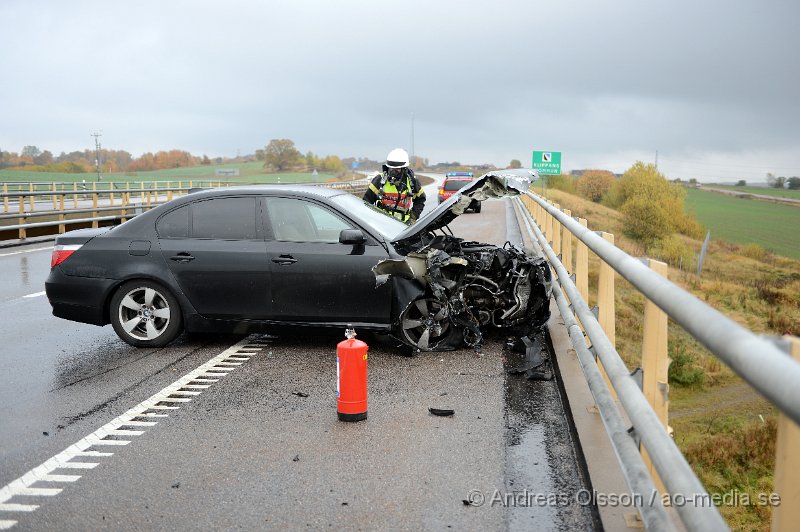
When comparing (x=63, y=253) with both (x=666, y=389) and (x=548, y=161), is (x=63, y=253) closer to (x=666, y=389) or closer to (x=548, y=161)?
(x=666, y=389)

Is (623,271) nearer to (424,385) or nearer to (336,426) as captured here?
(336,426)

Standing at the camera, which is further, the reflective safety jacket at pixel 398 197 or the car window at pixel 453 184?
the car window at pixel 453 184

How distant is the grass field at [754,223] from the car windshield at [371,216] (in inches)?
4437

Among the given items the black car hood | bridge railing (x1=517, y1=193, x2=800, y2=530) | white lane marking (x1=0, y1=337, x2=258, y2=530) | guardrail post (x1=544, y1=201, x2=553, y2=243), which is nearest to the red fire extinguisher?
white lane marking (x1=0, y1=337, x2=258, y2=530)

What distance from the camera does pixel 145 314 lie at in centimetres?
869

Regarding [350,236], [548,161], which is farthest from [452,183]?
[350,236]

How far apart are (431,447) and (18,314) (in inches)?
309

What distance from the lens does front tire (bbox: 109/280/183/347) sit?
8586 mm

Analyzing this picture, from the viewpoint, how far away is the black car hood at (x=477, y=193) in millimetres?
8016

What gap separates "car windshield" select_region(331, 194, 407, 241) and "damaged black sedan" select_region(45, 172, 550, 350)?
0.16 feet

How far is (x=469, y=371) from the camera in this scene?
7773mm

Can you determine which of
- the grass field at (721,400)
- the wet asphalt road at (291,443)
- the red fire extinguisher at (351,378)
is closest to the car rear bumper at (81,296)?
the wet asphalt road at (291,443)

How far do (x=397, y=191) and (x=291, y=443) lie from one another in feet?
22.3

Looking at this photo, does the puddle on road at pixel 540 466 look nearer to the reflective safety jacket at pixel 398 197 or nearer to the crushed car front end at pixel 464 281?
the crushed car front end at pixel 464 281
